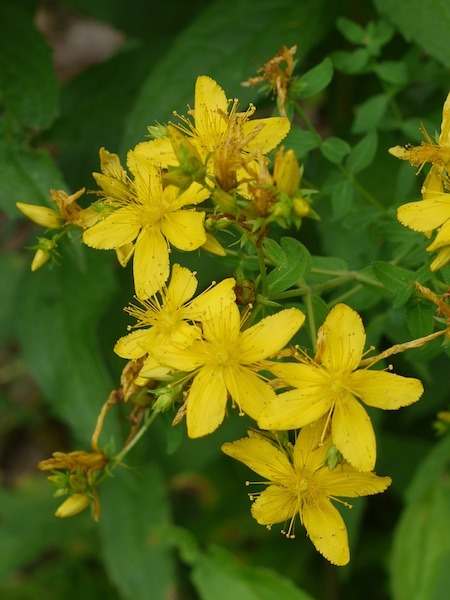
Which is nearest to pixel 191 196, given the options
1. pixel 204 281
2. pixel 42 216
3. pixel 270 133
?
pixel 270 133

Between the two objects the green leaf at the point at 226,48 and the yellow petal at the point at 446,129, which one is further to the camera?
the green leaf at the point at 226,48

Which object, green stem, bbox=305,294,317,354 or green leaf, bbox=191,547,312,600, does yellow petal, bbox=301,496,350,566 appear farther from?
green leaf, bbox=191,547,312,600

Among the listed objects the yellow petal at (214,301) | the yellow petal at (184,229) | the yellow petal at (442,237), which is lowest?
the yellow petal at (442,237)

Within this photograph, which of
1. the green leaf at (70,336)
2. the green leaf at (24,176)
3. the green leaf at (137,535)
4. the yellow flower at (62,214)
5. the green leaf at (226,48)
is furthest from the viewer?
the green leaf at (137,535)

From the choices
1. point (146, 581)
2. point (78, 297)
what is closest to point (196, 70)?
point (78, 297)

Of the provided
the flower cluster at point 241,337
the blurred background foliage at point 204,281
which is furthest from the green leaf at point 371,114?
the flower cluster at point 241,337

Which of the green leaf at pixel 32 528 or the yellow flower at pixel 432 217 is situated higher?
the yellow flower at pixel 432 217

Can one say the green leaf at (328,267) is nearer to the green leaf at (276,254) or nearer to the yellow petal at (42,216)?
the green leaf at (276,254)
